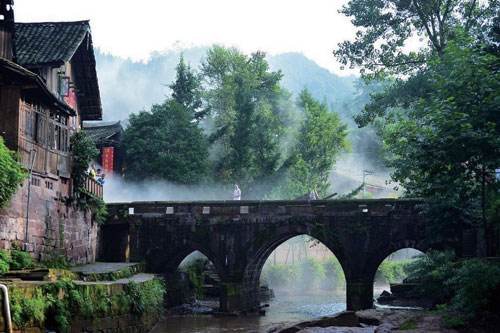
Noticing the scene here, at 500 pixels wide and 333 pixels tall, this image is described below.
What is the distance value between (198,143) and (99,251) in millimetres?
13212

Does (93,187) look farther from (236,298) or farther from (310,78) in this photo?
(310,78)

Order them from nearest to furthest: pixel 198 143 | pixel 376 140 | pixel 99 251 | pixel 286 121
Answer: pixel 99 251 < pixel 198 143 < pixel 286 121 < pixel 376 140

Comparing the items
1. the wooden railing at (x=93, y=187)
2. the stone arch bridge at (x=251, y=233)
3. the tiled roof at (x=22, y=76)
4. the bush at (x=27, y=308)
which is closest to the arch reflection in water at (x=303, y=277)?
the stone arch bridge at (x=251, y=233)

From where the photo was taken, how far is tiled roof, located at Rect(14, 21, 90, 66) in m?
27.5

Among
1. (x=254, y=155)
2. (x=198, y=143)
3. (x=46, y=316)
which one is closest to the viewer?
(x=46, y=316)

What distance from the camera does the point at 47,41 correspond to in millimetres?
28875

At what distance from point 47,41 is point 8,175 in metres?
10.0

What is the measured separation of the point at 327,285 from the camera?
178ft

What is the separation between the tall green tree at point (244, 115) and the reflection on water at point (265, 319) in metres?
11.3

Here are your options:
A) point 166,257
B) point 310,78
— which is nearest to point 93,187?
point 166,257

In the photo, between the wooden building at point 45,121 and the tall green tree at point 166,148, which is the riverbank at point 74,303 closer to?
the wooden building at point 45,121

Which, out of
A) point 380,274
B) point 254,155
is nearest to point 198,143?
point 254,155

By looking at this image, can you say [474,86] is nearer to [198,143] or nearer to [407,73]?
[407,73]

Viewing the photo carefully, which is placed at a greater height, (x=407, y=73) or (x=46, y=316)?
(x=407, y=73)
